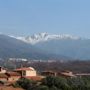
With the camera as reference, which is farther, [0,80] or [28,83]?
[0,80]

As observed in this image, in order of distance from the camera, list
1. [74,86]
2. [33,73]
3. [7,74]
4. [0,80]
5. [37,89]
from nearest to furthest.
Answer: [37,89]
[74,86]
[0,80]
[7,74]
[33,73]

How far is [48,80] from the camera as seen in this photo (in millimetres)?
36281

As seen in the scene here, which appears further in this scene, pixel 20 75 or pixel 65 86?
pixel 20 75

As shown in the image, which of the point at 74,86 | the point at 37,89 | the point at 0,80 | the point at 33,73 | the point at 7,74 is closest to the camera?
the point at 37,89

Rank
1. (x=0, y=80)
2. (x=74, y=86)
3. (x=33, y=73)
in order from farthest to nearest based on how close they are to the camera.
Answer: (x=33, y=73) → (x=0, y=80) → (x=74, y=86)

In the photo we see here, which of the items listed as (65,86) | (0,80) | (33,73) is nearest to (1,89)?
(65,86)

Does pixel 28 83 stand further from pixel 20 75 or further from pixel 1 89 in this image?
pixel 20 75

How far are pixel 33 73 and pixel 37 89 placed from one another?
57.0ft

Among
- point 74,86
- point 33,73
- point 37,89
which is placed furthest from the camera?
point 33,73

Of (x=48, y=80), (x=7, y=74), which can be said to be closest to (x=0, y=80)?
(x=7, y=74)

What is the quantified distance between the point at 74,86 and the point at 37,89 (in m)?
3.63

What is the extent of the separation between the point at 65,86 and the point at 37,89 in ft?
8.09

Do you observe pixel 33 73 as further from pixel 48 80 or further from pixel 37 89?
pixel 37 89

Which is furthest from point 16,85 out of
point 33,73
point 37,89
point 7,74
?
point 33,73
